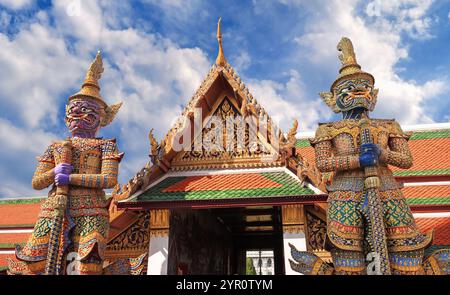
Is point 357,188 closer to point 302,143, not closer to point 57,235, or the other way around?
point 57,235

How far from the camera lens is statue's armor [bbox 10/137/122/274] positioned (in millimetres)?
4910

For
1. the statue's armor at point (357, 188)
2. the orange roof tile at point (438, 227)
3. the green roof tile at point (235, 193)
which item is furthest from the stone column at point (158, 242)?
the orange roof tile at point (438, 227)

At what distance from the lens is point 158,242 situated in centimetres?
597

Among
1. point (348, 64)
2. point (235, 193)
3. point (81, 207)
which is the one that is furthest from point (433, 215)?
point (81, 207)

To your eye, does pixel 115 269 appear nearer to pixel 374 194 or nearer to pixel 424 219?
pixel 374 194

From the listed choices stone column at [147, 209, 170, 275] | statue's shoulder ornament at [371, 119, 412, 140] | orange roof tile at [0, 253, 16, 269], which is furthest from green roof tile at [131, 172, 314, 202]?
orange roof tile at [0, 253, 16, 269]

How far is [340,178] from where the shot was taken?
16.1ft

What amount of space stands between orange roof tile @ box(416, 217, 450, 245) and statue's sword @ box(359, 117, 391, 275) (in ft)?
6.06

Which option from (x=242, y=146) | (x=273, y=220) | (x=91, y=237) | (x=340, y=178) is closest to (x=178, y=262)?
(x=91, y=237)

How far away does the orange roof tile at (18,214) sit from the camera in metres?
9.72

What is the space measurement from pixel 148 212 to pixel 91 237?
1.39 metres
